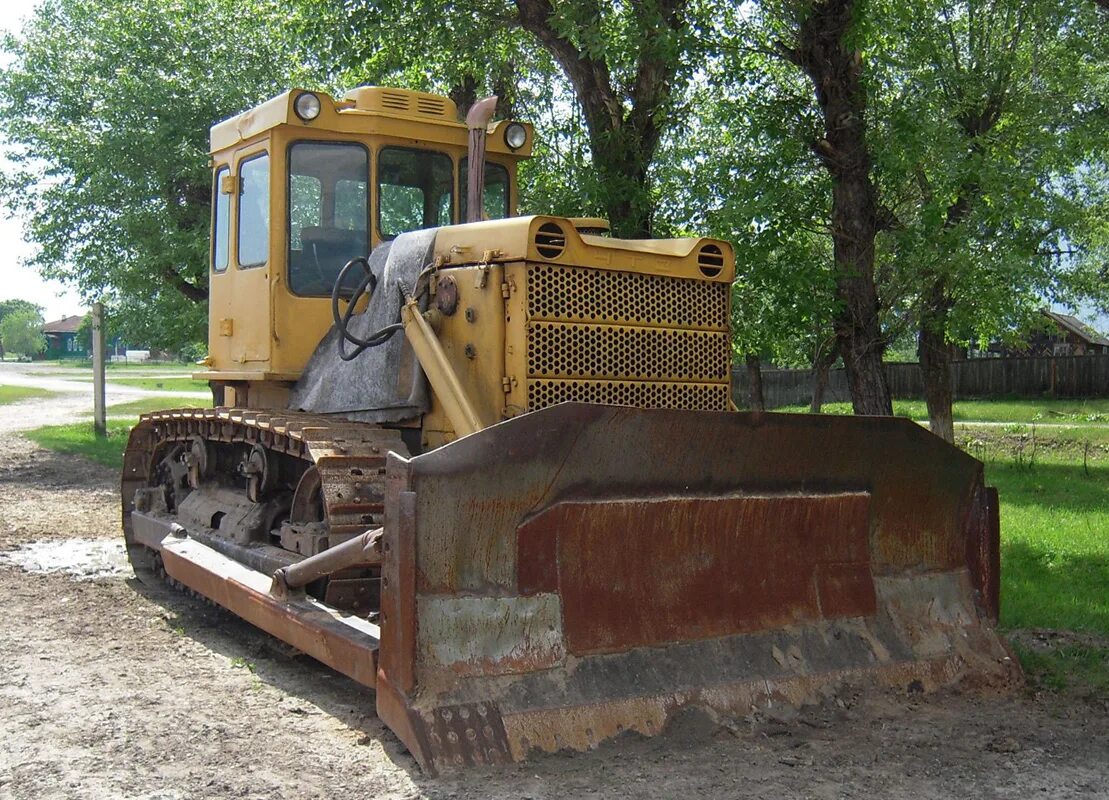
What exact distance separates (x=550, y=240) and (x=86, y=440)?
698 inches

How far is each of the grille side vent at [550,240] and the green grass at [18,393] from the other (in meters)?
32.2

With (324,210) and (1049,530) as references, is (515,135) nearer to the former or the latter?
(324,210)

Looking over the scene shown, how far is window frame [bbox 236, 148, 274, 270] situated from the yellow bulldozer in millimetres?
62

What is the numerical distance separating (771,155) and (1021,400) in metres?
27.8

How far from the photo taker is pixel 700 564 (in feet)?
17.5

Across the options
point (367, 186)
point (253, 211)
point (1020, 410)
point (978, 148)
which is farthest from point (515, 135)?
point (1020, 410)

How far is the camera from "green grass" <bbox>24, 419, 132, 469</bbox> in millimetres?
Result: 18670

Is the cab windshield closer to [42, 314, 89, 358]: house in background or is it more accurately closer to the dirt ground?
the dirt ground

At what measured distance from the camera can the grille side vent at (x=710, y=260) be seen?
19.5ft

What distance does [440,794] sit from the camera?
169 inches

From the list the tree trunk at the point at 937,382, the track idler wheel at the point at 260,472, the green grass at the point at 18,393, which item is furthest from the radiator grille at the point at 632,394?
the green grass at the point at 18,393

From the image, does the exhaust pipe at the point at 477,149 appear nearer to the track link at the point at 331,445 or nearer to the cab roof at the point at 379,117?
the cab roof at the point at 379,117

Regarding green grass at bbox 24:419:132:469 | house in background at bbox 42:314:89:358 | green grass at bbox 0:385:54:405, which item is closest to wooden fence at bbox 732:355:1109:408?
green grass at bbox 24:419:132:469

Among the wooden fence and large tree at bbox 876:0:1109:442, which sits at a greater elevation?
large tree at bbox 876:0:1109:442
